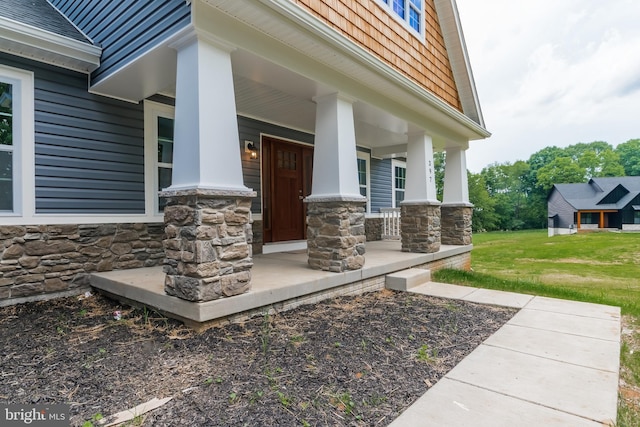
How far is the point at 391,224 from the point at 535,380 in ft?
23.0

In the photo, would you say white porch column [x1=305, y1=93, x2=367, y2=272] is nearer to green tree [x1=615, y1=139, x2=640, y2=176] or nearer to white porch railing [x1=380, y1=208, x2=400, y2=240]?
white porch railing [x1=380, y1=208, x2=400, y2=240]

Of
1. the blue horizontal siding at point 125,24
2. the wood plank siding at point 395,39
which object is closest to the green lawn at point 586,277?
the wood plank siding at point 395,39

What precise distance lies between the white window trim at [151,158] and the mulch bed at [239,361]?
1.47 meters

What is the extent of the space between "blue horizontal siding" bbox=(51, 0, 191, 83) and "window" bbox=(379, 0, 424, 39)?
328 cm

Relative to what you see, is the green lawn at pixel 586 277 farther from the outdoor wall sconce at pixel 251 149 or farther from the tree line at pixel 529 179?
the tree line at pixel 529 179

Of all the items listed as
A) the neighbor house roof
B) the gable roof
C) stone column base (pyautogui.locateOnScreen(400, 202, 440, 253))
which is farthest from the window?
the neighbor house roof

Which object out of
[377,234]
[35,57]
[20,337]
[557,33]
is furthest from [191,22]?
[557,33]

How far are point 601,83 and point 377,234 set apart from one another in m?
56.7

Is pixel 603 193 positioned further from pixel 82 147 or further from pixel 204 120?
pixel 82 147

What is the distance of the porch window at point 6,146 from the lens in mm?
3586

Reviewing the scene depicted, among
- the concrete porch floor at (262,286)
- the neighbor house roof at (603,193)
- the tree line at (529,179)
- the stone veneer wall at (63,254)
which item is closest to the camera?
the concrete porch floor at (262,286)

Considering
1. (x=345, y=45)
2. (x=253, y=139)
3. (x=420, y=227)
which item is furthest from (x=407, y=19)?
(x=420, y=227)

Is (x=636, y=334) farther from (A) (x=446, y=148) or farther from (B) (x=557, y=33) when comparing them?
(B) (x=557, y=33)

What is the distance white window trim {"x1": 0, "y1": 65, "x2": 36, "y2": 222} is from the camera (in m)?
3.59
